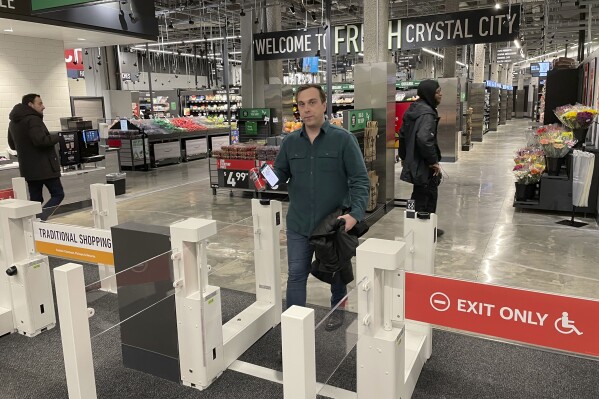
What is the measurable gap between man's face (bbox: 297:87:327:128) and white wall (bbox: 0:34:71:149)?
7.39 m

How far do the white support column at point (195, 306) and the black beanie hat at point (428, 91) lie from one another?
11.1ft

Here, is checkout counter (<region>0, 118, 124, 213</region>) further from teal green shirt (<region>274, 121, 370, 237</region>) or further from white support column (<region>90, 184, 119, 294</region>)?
teal green shirt (<region>274, 121, 370, 237</region>)

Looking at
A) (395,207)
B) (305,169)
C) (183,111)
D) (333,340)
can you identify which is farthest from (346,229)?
(183,111)

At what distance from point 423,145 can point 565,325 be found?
12.2ft

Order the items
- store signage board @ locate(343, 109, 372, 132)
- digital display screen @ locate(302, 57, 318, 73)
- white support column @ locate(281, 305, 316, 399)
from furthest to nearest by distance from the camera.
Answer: digital display screen @ locate(302, 57, 318, 73), store signage board @ locate(343, 109, 372, 132), white support column @ locate(281, 305, 316, 399)

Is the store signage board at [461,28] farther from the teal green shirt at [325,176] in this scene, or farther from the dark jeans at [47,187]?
the dark jeans at [47,187]

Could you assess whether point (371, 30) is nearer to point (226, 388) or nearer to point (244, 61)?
point (244, 61)

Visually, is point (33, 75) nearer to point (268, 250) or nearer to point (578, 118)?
point (268, 250)

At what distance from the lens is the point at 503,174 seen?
36.3ft

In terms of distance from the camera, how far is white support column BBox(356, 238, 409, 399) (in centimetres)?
194

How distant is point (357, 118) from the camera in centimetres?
646

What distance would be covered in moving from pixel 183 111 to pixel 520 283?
63.2ft

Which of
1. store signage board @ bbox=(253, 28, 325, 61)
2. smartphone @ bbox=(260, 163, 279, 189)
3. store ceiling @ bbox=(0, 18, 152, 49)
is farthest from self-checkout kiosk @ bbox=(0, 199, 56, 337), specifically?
store signage board @ bbox=(253, 28, 325, 61)

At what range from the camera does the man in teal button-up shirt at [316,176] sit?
287 cm
